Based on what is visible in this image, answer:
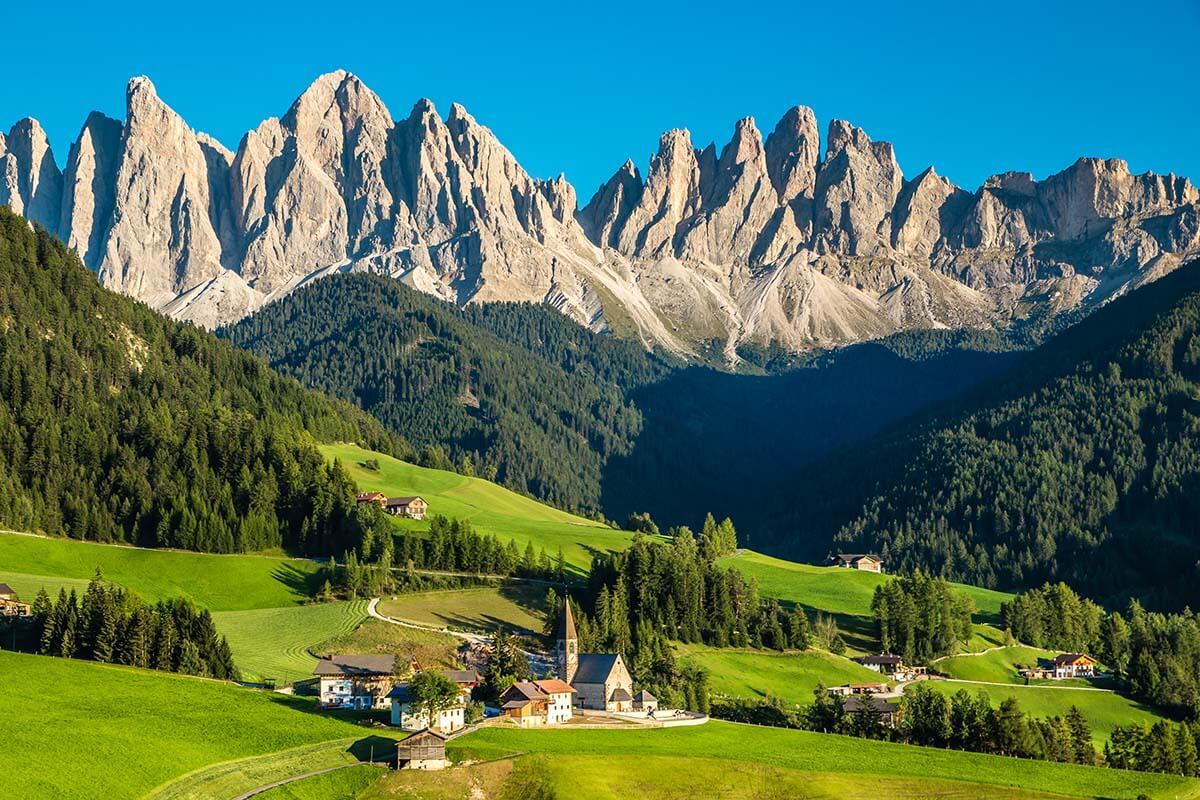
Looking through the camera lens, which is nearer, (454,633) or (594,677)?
(594,677)

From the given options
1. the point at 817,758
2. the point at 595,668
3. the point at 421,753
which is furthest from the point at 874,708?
the point at 421,753

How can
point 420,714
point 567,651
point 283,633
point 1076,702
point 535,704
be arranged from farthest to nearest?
point 1076,702 → point 283,633 → point 567,651 → point 535,704 → point 420,714

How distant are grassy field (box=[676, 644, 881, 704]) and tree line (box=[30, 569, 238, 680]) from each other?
55256 mm

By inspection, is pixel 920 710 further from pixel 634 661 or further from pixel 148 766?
pixel 148 766

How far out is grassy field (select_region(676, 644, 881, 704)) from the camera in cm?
16812

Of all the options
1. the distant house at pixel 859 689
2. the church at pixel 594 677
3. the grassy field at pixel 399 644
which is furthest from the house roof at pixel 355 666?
the distant house at pixel 859 689

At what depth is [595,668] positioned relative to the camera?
147 meters

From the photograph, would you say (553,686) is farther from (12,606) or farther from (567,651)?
(12,606)

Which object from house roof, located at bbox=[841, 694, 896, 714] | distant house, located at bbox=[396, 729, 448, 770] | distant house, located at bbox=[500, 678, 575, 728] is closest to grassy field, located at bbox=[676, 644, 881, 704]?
house roof, located at bbox=[841, 694, 896, 714]

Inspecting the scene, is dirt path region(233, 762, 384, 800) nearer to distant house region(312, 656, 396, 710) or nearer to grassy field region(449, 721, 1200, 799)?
grassy field region(449, 721, 1200, 799)

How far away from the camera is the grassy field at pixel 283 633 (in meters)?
149

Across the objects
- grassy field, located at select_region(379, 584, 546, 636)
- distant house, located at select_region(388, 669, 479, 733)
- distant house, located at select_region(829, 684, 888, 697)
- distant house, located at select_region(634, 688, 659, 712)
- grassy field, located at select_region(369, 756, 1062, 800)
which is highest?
grassy field, located at select_region(379, 584, 546, 636)

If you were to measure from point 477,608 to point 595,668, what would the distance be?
41554 mm

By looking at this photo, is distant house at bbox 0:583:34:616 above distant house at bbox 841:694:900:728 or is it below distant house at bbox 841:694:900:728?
above
